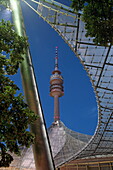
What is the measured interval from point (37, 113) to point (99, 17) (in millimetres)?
5474

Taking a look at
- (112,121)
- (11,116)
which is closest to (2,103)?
(11,116)

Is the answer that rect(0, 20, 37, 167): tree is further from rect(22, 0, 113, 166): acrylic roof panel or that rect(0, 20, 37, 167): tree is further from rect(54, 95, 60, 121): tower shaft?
rect(54, 95, 60, 121): tower shaft

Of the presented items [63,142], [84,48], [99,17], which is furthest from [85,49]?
[63,142]

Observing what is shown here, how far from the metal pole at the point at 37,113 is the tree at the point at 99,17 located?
15.2 feet

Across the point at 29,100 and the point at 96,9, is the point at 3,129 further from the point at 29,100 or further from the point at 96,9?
the point at 96,9

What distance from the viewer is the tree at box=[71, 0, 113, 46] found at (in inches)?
301

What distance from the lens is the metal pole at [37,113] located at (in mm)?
8375

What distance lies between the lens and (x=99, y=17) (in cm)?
779

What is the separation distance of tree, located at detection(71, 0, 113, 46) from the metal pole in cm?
462

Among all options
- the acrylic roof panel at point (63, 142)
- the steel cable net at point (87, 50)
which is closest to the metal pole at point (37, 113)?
the steel cable net at point (87, 50)

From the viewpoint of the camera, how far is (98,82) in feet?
79.9

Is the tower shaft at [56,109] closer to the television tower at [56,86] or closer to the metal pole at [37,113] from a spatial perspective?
the television tower at [56,86]

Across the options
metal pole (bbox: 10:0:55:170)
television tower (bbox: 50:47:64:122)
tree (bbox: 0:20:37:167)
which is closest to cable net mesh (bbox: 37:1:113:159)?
metal pole (bbox: 10:0:55:170)

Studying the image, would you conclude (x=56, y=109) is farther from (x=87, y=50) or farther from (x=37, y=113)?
(x=37, y=113)
